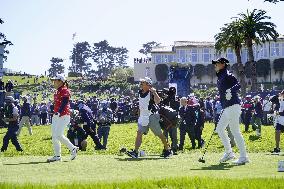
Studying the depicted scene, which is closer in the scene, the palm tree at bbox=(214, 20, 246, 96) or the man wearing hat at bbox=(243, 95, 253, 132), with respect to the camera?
the man wearing hat at bbox=(243, 95, 253, 132)

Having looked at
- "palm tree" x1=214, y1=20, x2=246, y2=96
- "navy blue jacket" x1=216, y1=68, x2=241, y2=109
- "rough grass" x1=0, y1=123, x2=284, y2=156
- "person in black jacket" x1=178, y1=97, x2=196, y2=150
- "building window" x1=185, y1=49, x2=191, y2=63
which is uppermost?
"building window" x1=185, y1=49, x2=191, y2=63

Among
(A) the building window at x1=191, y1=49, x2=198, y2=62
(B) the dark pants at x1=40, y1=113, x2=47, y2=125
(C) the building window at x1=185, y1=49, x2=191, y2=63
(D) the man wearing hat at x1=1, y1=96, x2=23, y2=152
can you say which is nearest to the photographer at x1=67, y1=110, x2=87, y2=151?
(D) the man wearing hat at x1=1, y1=96, x2=23, y2=152

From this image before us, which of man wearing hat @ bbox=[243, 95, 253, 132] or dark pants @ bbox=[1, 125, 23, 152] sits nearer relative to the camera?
dark pants @ bbox=[1, 125, 23, 152]

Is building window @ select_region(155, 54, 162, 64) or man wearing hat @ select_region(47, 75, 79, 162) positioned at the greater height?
building window @ select_region(155, 54, 162, 64)

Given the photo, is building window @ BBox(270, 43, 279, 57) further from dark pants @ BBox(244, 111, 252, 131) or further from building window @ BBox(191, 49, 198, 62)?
dark pants @ BBox(244, 111, 252, 131)

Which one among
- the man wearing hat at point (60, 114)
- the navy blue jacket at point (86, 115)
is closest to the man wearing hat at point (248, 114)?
the navy blue jacket at point (86, 115)

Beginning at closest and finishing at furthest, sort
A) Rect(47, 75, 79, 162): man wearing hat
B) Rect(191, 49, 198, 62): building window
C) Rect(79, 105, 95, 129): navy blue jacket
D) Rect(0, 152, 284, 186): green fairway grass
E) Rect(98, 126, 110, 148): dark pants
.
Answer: Rect(0, 152, 284, 186): green fairway grass
Rect(47, 75, 79, 162): man wearing hat
Rect(79, 105, 95, 129): navy blue jacket
Rect(98, 126, 110, 148): dark pants
Rect(191, 49, 198, 62): building window

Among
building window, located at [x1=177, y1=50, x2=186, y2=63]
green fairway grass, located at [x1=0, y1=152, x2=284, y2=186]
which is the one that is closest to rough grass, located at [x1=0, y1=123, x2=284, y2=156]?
green fairway grass, located at [x1=0, y1=152, x2=284, y2=186]

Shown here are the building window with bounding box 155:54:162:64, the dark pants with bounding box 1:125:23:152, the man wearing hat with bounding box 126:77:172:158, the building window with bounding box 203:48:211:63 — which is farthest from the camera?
the building window with bounding box 155:54:162:64

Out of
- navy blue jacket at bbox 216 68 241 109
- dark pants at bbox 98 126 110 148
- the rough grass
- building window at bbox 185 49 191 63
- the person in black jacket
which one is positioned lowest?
the rough grass

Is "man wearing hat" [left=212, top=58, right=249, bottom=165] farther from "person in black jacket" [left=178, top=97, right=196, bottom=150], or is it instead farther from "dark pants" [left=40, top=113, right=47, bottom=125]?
"dark pants" [left=40, top=113, right=47, bottom=125]

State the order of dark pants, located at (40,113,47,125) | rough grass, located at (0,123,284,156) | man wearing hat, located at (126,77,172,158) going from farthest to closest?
dark pants, located at (40,113,47,125)
rough grass, located at (0,123,284,156)
man wearing hat, located at (126,77,172,158)

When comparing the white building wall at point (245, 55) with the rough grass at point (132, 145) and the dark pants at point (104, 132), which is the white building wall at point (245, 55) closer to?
the rough grass at point (132, 145)

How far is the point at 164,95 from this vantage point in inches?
630
